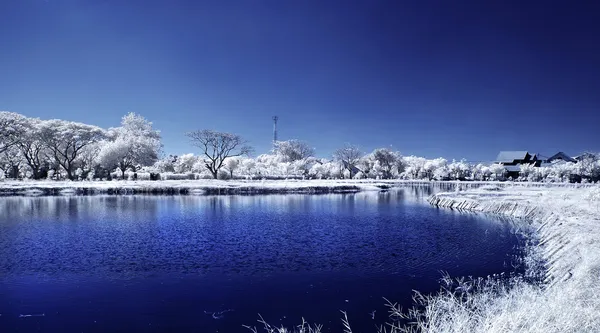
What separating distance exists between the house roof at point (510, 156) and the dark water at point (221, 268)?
11080cm

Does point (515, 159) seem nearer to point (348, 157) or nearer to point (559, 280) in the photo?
point (348, 157)

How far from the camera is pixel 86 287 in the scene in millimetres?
12688

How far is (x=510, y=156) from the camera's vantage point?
4904 inches

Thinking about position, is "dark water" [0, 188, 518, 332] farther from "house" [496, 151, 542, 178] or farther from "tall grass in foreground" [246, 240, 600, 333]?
"house" [496, 151, 542, 178]

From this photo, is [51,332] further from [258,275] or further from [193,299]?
[258,275]

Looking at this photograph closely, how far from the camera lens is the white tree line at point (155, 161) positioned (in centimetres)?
6844

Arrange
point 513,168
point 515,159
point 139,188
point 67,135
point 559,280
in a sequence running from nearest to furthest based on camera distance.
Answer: point 559,280
point 139,188
point 67,135
point 513,168
point 515,159

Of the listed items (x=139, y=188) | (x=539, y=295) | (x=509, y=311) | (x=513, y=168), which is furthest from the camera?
(x=513, y=168)

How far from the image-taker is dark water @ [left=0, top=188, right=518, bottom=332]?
10.6 meters

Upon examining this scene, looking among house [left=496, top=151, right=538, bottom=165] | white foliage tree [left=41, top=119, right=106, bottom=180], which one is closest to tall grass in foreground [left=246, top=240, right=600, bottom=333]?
white foliage tree [left=41, top=119, right=106, bottom=180]

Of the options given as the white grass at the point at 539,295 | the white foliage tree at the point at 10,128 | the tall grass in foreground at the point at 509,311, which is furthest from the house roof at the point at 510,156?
the white foliage tree at the point at 10,128

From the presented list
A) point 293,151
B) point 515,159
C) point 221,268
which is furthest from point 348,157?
point 221,268

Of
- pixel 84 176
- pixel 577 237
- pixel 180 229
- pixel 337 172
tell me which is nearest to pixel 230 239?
pixel 180 229

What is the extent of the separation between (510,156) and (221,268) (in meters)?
134
